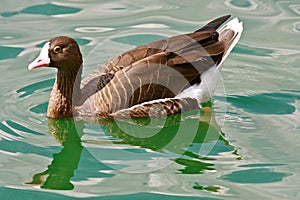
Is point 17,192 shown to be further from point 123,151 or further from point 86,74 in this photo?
point 86,74

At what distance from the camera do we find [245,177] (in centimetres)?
804

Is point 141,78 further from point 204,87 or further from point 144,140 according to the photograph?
point 204,87

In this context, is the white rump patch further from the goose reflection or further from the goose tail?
the goose reflection

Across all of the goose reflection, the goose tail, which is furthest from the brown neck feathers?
the goose tail

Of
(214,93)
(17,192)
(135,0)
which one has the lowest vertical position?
(17,192)

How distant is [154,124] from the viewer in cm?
961

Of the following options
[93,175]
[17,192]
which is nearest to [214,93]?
[93,175]

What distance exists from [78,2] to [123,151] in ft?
15.2

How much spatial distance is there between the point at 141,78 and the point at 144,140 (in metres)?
0.74

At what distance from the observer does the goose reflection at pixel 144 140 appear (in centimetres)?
823

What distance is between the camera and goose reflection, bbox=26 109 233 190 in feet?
27.0

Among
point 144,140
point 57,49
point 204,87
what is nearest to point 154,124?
point 144,140

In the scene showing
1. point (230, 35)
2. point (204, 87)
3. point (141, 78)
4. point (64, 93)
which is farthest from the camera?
point (230, 35)

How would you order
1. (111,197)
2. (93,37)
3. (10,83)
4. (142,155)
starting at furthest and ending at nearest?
(93,37) < (10,83) < (142,155) < (111,197)
